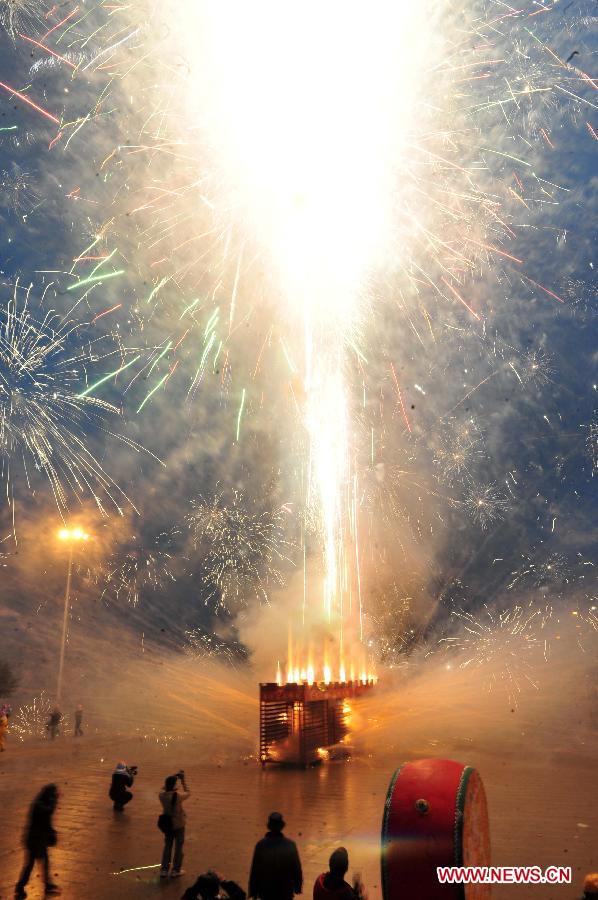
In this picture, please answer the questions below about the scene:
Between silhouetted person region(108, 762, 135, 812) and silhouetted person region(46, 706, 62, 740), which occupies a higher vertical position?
silhouetted person region(46, 706, 62, 740)

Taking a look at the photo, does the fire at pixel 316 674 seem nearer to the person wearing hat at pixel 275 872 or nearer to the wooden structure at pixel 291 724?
the wooden structure at pixel 291 724

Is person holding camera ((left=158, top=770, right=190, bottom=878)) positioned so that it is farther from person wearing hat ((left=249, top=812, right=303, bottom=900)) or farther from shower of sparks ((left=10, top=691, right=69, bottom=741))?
shower of sparks ((left=10, top=691, right=69, bottom=741))

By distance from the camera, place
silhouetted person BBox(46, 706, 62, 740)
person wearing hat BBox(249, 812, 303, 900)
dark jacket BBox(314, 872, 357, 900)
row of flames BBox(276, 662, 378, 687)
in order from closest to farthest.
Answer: dark jacket BBox(314, 872, 357, 900) → person wearing hat BBox(249, 812, 303, 900) → silhouetted person BBox(46, 706, 62, 740) → row of flames BBox(276, 662, 378, 687)

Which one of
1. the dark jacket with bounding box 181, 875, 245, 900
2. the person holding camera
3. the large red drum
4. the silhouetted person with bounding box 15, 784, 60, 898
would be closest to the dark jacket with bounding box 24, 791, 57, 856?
the silhouetted person with bounding box 15, 784, 60, 898

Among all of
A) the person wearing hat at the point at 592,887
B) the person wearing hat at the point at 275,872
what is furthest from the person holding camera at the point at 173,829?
the person wearing hat at the point at 592,887

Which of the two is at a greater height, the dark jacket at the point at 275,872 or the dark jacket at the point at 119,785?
the dark jacket at the point at 275,872

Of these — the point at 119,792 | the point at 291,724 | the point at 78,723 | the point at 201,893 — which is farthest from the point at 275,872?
the point at 78,723

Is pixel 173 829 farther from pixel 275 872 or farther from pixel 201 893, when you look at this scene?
pixel 275 872
